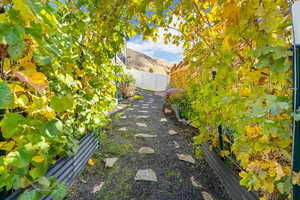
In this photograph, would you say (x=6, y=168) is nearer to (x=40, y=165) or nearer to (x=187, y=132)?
(x=40, y=165)

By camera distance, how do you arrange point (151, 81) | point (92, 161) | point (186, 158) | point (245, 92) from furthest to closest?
point (151, 81)
point (186, 158)
point (92, 161)
point (245, 92)

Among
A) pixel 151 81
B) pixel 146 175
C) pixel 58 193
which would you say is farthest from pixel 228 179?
pixel 151 81

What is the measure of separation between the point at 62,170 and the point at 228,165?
67.7 inches

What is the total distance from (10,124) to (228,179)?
184 centimetres

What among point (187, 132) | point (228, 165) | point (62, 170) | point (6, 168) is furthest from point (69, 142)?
point (187, 132)

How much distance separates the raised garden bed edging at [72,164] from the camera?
1358mm

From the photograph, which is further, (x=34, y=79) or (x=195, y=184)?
(x=195, y=184)

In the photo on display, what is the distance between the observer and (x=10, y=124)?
0.64 metres

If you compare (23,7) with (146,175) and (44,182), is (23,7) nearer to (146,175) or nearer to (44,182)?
(44,182)

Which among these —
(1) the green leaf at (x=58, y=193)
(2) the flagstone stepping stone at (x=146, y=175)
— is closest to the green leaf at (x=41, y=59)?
(1) the green leaf at (x=58, y=193)

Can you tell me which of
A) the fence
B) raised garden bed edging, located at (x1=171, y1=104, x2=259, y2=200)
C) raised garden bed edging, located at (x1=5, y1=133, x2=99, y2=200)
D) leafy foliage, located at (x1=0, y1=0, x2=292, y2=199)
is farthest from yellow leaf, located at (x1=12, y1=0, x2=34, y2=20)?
the fence

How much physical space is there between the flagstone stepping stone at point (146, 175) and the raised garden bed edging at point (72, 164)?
27.2 inches

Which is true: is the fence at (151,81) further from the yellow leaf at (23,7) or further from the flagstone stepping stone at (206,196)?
the yellow leaf at (23,7)

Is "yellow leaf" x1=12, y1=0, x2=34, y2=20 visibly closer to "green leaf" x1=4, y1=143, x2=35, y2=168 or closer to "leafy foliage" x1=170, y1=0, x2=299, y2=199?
"green leaf" x1=4, y1=143, x2=35, y2=168
